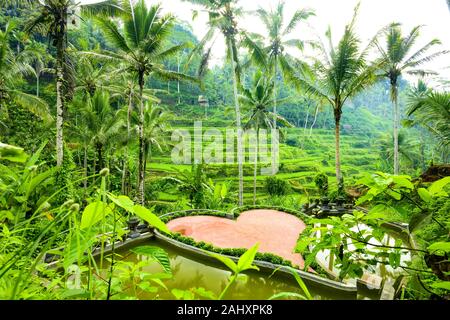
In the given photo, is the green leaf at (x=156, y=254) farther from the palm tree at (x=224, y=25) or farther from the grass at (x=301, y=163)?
the grass at (x=301, y=163)

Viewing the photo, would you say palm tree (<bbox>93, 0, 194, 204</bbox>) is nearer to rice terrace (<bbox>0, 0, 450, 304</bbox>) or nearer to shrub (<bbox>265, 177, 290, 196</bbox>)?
rice terrace (<bbox>0, 0, 450, 304</bbox>)

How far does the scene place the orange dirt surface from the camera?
656 centimetres

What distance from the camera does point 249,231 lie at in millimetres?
7598

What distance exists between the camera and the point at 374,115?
1939 inches

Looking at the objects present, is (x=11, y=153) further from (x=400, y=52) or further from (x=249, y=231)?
(x=400, y=52)

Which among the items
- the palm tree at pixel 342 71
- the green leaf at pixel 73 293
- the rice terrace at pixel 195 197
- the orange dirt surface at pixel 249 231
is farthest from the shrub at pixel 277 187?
the green leaf at pixel 73 293

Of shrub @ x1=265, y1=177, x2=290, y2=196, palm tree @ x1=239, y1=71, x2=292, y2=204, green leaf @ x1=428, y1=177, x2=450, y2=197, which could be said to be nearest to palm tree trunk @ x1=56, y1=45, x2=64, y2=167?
green leaf @ x1=428, y1=177, x2=450, y2=197

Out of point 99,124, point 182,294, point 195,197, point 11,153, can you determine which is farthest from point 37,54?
point 182,294

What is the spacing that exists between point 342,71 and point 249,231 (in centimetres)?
700

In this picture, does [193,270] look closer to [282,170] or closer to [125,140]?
[125,140]

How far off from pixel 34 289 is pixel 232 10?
1181cm

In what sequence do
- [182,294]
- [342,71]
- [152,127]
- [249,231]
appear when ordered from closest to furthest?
[182,294] → [249,231] → [342,71] → [152,127]

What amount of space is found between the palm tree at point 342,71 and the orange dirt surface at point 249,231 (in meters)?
4.35

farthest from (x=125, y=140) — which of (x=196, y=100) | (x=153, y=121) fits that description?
(x=196, y=100)
